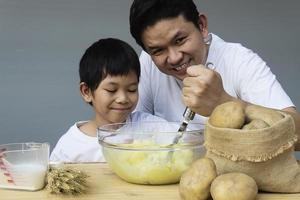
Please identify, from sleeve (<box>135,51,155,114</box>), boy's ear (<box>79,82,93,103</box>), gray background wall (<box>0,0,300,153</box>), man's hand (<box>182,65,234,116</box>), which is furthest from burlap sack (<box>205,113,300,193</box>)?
gray background wall (<box>0,0,300,153</box>)

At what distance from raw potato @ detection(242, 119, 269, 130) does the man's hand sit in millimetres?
263

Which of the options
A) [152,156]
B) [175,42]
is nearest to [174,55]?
[175,42]

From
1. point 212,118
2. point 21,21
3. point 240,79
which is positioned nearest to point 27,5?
point 21,21

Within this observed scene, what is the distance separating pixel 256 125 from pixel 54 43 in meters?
1.60

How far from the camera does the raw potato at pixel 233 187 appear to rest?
0.74 meters

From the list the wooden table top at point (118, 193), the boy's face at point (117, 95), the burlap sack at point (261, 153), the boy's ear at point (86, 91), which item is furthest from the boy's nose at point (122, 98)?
the burlap sack at point (261, 153)

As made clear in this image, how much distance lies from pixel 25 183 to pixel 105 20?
1.46 metres

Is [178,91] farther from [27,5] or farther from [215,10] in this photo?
[27,5]

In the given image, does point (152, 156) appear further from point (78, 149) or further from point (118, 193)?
point (78, 149)

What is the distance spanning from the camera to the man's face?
1.31 meters

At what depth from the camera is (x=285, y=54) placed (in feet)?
7.74

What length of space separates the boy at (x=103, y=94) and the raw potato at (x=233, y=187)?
0.69m

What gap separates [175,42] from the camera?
1323 mm

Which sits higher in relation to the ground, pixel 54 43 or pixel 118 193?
pixel 54 43
